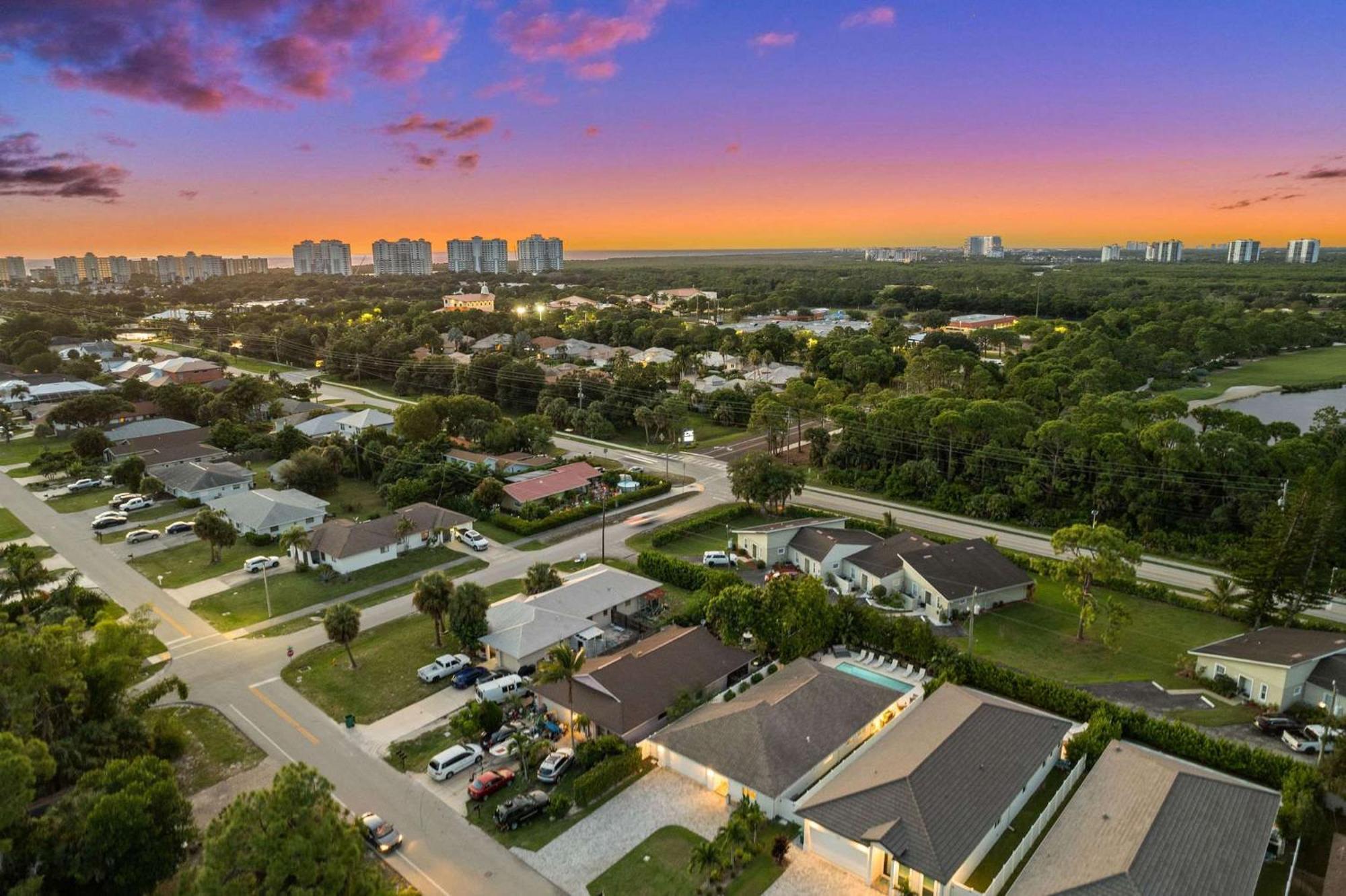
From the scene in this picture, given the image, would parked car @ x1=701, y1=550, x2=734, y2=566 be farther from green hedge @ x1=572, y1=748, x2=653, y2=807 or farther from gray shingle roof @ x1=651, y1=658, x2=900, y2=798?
green hedge @ x1=572, y1=748, x2=653, y2=807

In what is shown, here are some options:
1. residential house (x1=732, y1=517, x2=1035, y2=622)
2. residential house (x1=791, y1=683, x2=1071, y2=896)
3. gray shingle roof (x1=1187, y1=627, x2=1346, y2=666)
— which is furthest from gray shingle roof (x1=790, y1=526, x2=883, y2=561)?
gray shingle roof (x1=1187, y1=627, x2=1346, y2=666)

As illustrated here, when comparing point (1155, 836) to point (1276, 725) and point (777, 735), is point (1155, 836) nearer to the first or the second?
point (777, 735)

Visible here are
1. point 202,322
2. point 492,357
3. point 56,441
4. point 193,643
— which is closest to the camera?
point 193,643

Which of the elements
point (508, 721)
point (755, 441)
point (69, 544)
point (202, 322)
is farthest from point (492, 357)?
point (202, 322)

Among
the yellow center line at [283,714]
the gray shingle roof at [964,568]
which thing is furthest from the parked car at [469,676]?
the gray shingle roof at [964,568]

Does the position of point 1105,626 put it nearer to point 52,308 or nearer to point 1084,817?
point 1084,817

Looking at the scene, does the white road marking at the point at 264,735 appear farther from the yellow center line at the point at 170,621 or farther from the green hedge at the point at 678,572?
the green hedge at the point at 678,572
